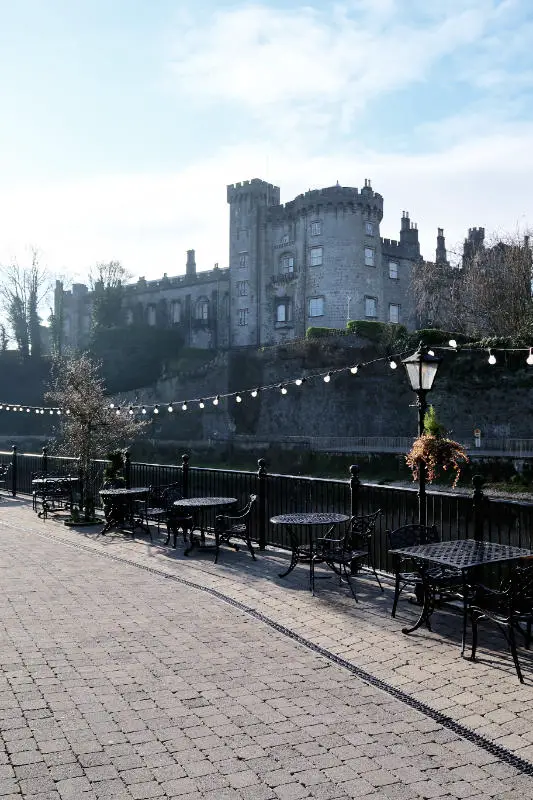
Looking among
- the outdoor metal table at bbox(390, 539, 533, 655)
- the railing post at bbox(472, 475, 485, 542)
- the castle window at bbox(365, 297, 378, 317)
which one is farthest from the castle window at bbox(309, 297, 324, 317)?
the outdoor metal table at bbox(390, 539, 533, 655)

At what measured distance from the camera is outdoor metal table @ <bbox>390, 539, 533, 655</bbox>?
6117 mm

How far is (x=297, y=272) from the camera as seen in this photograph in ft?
177

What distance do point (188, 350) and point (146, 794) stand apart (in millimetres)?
54841

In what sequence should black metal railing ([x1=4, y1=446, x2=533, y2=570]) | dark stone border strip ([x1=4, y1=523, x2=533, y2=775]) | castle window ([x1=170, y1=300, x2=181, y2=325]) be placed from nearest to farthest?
dark stone border strip ([x1=4, y1=523, x2=533, y2=775]), black metal railing ([x1=4, y1=446, x2=533, y2=570]), castle window ([x1=170, y1=300, x2=181, y2=325])

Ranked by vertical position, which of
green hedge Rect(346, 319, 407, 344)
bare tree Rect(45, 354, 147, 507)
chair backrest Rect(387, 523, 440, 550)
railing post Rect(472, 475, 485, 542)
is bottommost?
chair backrest Rect(387, 523, 440, 550)

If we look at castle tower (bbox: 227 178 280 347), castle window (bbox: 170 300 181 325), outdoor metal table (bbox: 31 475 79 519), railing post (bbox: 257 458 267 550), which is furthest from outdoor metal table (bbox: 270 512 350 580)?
castle window (bbox: 170 300 181 325)

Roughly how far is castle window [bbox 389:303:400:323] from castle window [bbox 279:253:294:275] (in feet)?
29.2

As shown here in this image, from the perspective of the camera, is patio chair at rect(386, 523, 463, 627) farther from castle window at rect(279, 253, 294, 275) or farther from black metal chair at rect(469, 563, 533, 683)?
castle window at rect(279, 253, 294, 275)

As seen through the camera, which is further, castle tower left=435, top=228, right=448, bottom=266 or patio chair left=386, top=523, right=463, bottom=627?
castle tower left=435, top=228, right=448, bottom=266

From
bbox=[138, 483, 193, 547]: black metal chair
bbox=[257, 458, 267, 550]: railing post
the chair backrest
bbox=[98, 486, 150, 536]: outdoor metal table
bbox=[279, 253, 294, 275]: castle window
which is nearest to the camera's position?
the chair backrest

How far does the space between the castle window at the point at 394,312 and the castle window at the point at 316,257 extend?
742cm

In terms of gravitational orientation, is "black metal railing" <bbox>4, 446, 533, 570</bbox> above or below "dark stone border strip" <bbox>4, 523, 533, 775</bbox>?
above

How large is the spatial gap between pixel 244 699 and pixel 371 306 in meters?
49.4

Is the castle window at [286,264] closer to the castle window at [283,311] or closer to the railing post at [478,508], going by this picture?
the castle window at [283,311]
